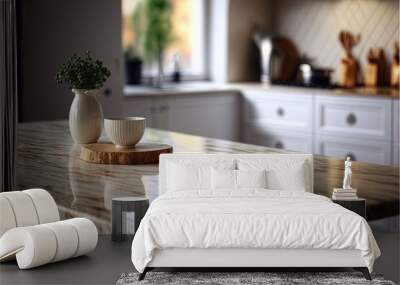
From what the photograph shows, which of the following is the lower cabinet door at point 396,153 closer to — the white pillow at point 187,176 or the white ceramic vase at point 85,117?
the white ceramic vase at point 85,117

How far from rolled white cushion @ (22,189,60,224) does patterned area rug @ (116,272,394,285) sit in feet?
1.65

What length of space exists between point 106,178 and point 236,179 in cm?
65

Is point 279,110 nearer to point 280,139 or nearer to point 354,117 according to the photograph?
point 280,139

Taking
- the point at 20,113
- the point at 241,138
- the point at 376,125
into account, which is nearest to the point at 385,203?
the point at 376,125

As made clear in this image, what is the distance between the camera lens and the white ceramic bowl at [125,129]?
401 centimetres

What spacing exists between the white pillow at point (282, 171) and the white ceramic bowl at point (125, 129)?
672mm

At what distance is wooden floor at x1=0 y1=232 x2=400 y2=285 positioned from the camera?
3.17m

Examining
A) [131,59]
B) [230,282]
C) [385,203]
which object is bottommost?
[230,282]

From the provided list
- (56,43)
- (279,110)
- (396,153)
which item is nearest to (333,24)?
(279,110)

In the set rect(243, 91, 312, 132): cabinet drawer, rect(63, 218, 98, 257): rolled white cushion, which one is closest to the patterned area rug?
rect(63, 218, 98, 257): rolled white cushion

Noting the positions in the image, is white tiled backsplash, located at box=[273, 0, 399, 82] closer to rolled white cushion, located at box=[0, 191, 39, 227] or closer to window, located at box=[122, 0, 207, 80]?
window, located at box=[122, 0, 207, 80]

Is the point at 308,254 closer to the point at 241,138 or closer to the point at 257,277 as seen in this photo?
the point at 257,277

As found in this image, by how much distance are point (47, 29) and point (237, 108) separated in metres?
1.96

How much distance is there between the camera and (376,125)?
6195 mm
